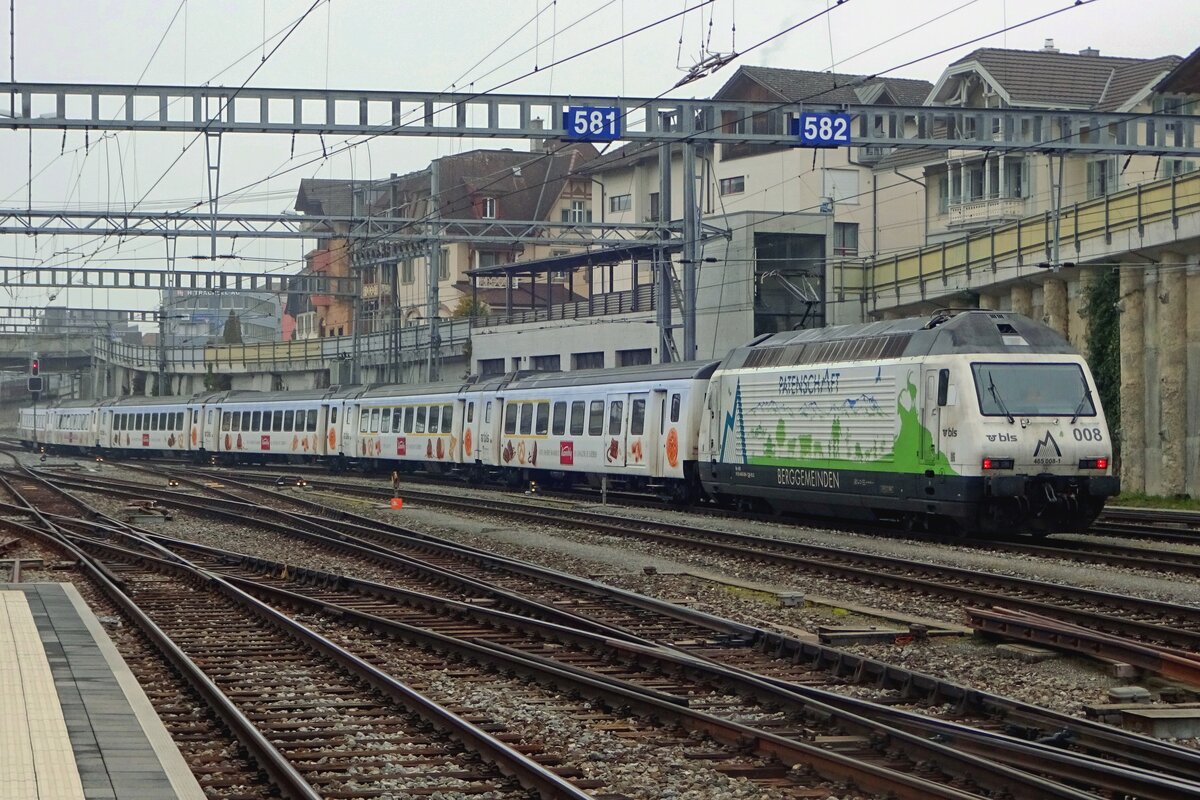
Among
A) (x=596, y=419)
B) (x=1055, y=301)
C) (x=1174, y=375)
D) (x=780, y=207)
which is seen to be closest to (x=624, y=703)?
(x=596, y=419)

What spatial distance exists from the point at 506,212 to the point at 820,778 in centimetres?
8059

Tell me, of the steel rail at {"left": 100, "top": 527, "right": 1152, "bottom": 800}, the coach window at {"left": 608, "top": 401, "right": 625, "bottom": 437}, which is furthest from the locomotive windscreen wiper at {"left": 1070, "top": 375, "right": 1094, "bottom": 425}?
the coach window at {"left": 608, "top": 401, "right": 625, "bottom": 437}

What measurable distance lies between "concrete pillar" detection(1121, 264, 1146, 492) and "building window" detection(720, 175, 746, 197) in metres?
34.8

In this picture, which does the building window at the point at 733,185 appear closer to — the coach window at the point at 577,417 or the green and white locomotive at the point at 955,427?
the coach window at the point at 577,417

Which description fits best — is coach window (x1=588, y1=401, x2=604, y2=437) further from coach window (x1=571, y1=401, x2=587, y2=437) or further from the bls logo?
the bls logo

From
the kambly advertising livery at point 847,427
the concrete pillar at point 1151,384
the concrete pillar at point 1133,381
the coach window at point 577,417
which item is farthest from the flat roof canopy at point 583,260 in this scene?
the concrete pillar at point 1151,384

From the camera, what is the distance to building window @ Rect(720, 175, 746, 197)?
67.6 metres

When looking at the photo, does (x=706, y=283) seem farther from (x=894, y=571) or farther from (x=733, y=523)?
(x=894, y=571)

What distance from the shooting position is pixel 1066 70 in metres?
53.7

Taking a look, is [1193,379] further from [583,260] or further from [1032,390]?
[583,260]

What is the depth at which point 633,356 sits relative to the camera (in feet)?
180

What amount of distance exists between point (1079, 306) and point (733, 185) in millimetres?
33628

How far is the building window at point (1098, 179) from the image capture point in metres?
49.2

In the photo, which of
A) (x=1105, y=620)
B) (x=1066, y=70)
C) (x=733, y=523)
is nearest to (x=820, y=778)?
(x=1105, y=620)
